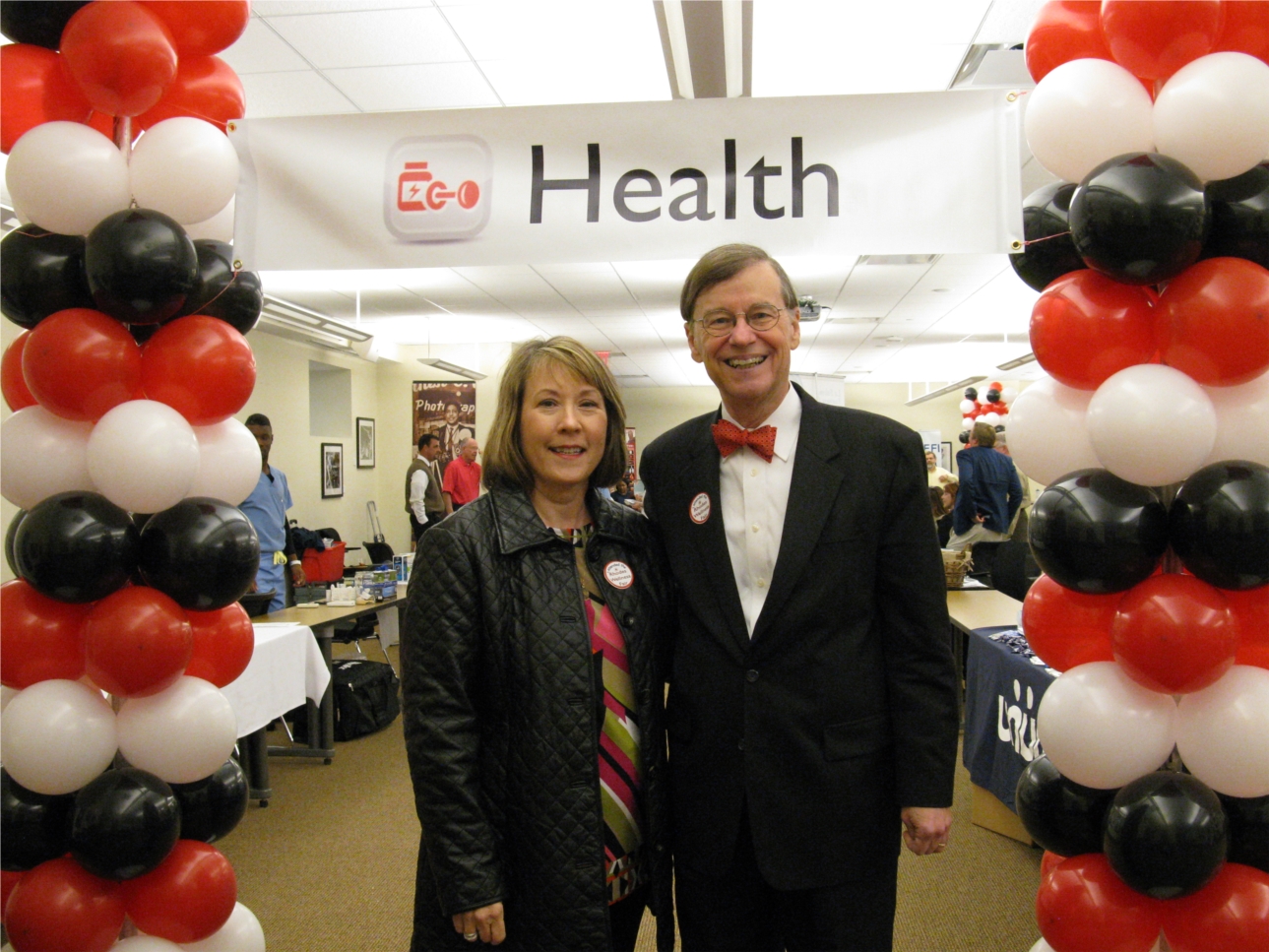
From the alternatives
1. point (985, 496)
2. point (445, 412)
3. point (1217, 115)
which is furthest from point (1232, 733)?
point (445, 412)

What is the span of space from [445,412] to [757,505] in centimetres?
942

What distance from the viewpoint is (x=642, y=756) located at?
4.63 ft

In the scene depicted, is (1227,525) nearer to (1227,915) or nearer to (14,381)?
(1227,915)

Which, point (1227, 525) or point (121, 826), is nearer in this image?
point (1227, 525)

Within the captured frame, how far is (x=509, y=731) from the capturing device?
1.35 m

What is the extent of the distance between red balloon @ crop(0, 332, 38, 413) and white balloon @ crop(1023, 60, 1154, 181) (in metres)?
1.64

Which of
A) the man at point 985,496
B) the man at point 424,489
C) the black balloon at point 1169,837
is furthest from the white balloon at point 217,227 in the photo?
the man at point 424,489

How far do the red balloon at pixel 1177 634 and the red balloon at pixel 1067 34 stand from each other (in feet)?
2.55

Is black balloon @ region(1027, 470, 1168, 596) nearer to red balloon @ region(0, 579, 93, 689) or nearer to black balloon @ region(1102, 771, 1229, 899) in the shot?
black balloon @ region(1102, 771, 1229, 899)

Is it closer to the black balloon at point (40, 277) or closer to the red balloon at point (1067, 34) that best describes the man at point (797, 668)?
the red balloon at point (1067, 34)

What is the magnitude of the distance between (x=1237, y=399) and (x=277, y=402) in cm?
888

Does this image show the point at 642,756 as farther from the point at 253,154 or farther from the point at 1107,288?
the point at 253,154

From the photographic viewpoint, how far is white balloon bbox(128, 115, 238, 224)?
131 centimetres

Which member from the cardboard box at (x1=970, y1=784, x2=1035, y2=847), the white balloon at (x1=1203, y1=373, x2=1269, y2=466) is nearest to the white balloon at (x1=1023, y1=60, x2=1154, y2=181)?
the white balloon at (x1=1203, y1=373, x2=1269, y2=466)
